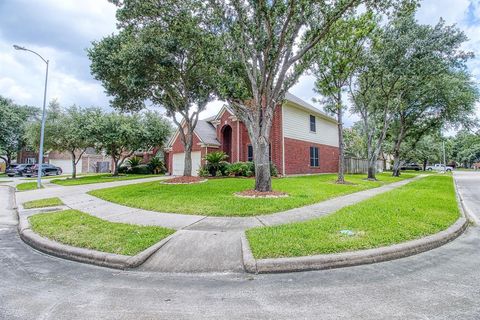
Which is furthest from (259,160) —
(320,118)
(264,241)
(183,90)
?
(320,118)

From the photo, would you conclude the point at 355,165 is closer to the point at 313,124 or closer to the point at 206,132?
the point at 313,124

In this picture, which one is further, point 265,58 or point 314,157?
point 314,157

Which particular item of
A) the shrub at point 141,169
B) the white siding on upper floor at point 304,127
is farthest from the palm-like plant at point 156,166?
the white siding on upper floor at point 304,127

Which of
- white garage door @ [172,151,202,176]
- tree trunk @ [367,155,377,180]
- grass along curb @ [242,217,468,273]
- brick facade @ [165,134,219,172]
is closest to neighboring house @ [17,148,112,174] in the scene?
brick facade @ [165,134,219,172]

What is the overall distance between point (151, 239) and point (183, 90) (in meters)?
13.0

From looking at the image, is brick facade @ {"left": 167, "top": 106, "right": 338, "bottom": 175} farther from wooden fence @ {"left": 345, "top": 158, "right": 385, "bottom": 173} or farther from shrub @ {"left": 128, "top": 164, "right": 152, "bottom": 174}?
shrub @ {"left": 128, "top": 164, "right": 152, "bottom": 174}

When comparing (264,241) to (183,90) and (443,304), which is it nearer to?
(443,304)

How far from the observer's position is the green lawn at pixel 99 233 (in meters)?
4.56

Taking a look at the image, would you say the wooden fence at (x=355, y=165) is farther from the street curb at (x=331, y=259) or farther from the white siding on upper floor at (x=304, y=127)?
the street curb at (x=331, y=259)

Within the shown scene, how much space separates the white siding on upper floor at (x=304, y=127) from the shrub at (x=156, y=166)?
16285 millimetres

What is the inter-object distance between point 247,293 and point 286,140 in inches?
660

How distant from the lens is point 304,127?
70.5 feet

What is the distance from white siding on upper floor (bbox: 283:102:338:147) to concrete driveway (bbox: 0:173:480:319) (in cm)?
1597

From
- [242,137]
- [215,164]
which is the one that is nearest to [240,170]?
[215,164]
